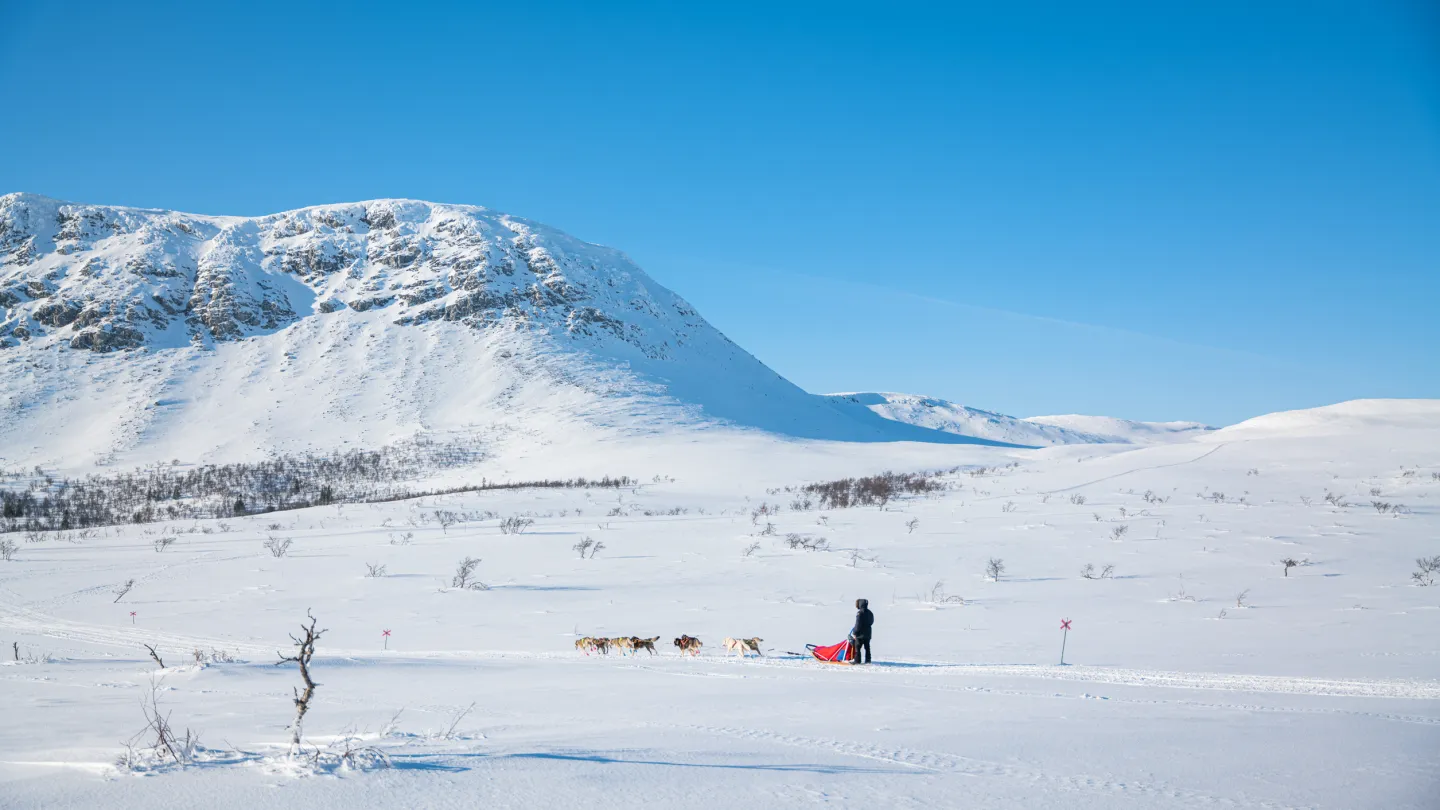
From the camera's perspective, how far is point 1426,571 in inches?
615

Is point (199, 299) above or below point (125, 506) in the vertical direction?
above

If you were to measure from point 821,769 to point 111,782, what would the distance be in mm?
3705

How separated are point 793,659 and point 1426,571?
1385 centimetres

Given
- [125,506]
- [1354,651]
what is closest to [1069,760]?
[1354,651]

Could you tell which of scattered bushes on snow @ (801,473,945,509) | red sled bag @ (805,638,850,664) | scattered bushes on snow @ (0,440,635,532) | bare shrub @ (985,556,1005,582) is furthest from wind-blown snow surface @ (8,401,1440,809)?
scattered bushes on snow @ (0,440,635,532)

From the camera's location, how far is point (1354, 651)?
10.8 metres

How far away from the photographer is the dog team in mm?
11305

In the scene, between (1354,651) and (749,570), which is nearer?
(1354,651)

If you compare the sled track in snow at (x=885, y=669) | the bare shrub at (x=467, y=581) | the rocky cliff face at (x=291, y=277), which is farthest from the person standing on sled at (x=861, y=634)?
the rocky cliff face at (x=291, y=277)

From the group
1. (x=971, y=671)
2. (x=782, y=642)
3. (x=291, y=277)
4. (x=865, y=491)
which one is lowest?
(x=782, y=642)

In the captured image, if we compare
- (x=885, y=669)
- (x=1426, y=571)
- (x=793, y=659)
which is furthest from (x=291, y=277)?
(x=1426, y=571)

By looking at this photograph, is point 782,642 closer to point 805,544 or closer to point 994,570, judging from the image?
point 994,570

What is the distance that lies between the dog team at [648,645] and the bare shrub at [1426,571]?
13.7 meters

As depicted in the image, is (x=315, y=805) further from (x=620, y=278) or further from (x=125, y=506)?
(x=620, y=278)
